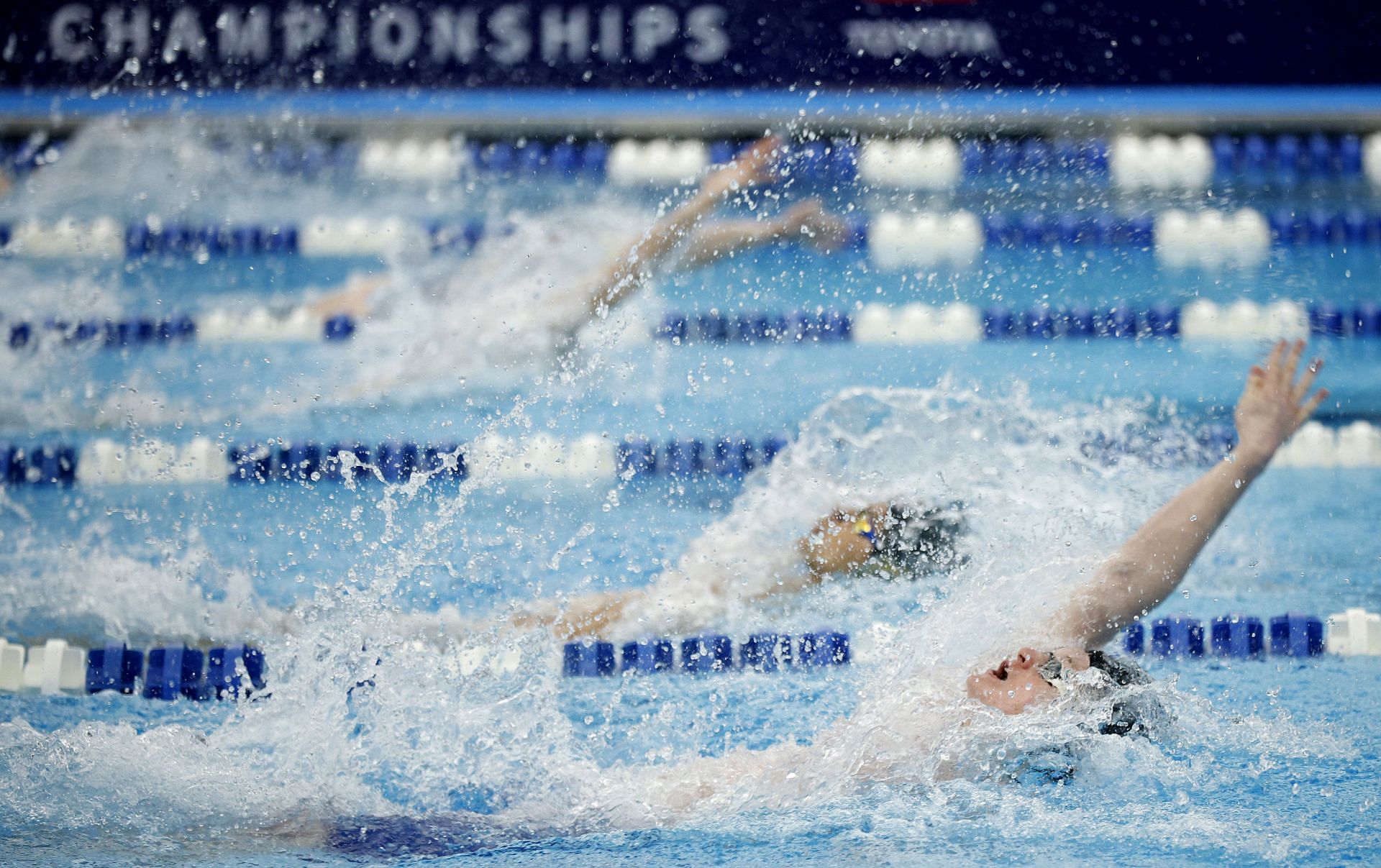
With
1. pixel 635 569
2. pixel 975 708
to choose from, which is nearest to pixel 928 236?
pixel 635 569

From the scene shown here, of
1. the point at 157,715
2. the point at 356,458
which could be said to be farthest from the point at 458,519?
the point at 157,715

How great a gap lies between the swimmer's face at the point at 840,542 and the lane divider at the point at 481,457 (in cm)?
68

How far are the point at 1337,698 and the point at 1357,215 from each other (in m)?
2.53

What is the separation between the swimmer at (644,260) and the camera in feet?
11.3

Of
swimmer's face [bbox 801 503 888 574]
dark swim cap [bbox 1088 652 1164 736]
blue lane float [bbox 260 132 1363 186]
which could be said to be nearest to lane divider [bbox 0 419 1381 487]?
swimmer's face [bbox 801 503 888 574]

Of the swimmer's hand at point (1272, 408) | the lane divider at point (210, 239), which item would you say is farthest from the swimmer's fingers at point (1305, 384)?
the lane divider at point (210, 239)

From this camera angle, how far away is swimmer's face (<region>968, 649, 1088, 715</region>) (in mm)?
1898

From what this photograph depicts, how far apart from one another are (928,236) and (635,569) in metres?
2.15

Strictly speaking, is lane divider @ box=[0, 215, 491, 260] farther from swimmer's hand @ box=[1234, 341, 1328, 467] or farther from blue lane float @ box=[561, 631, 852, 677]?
swimmer's hand @ box=[1234, 341, 1328, 467]

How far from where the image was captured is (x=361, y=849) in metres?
1.86

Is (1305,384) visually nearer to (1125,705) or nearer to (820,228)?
(1125,705)

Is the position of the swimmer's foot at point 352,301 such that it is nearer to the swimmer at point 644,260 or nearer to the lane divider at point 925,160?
the swimmer at point 644,260

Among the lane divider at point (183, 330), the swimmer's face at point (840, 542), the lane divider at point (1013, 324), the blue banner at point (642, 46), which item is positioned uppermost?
the blue banner at point (642, 46)

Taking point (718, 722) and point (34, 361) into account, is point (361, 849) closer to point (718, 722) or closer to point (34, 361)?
point (718, 722)
